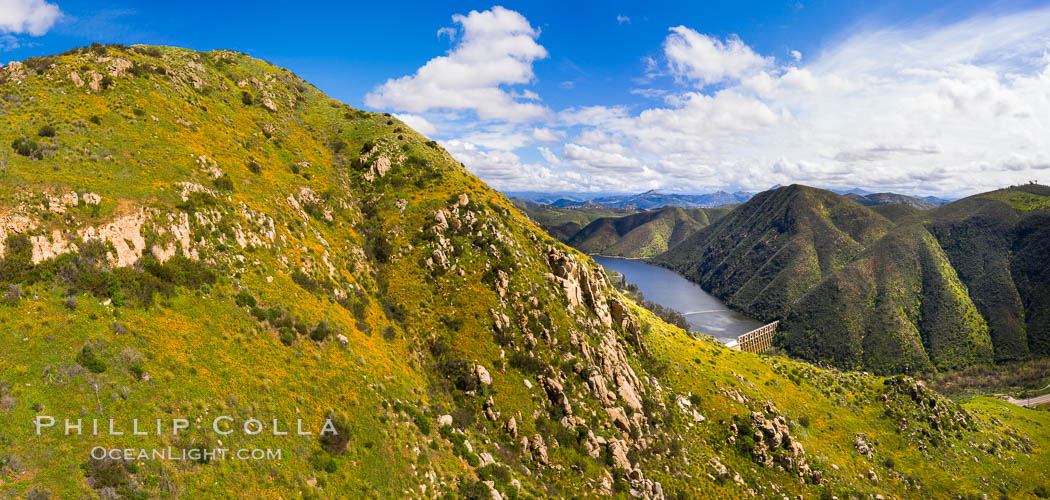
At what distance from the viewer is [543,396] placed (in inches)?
1582

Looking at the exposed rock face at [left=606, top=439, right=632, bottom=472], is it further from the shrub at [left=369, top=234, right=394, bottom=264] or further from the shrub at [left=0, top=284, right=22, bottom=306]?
the shrub at [left=0, top=284, right=22, bottom=306]

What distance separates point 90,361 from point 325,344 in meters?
13.3

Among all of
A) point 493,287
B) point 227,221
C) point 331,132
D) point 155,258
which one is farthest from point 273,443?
point 331,132

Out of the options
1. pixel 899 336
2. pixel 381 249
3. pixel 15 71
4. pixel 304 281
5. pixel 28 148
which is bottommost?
pixel 899 336

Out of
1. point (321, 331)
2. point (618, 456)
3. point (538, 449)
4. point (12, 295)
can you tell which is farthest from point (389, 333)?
point (618, 456)

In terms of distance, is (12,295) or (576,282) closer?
(12,295)

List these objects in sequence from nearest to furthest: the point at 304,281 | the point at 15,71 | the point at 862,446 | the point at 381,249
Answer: the point at 304,281
the point at 15,71
the point at 381,249
the point at 862,446

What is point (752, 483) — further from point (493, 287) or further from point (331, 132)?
point (331, 132)

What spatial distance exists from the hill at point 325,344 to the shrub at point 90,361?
0.08 meters

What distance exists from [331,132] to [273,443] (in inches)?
2446

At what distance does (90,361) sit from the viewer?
1883 centimetres

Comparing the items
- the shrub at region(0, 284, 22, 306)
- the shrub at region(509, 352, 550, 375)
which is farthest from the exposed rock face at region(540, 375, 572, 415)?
the shrub at region(0, 284, 22, 306)

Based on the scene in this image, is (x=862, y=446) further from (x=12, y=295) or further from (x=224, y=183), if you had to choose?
(x=224, y=183)

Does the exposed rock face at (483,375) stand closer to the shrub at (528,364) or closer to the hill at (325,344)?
the hill at (325,344)
